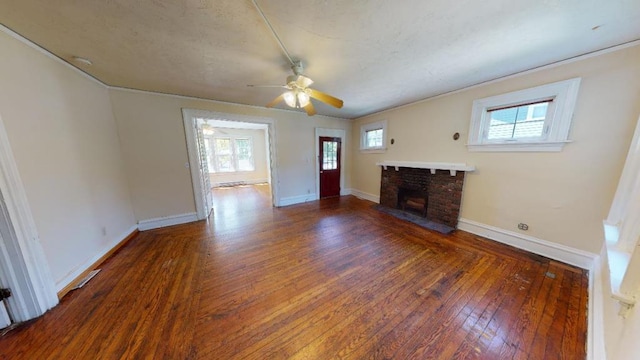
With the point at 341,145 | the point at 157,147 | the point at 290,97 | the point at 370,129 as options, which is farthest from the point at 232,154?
the point at 290,97

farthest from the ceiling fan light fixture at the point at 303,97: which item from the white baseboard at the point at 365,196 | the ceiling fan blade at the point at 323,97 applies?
the white baseboard at the point at 365,196

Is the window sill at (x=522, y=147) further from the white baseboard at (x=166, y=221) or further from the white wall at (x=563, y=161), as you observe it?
the white baseboard at (x=166, y=221)

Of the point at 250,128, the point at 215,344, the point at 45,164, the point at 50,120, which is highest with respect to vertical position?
the point at 250,128

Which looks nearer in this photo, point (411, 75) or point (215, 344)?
point (215, 344)

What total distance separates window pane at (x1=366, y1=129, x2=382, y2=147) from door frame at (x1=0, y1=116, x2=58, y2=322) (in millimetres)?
5045

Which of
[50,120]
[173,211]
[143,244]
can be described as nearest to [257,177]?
[173,211]

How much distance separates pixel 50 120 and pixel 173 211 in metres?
2.00

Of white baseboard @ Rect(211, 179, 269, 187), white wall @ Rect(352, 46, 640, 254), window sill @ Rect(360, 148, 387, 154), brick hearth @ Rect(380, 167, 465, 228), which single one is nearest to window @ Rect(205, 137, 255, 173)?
white baseboard @ Rect(211, 179, 269, 187)

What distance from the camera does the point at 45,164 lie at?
1682 millimetres

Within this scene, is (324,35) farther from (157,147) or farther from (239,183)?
(239,183)

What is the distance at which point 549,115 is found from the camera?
219cm

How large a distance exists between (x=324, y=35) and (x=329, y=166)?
368cm

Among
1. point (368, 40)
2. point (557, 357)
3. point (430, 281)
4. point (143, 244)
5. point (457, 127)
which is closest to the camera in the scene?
point (557, 357)

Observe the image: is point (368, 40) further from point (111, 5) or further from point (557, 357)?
point (557, 357)
